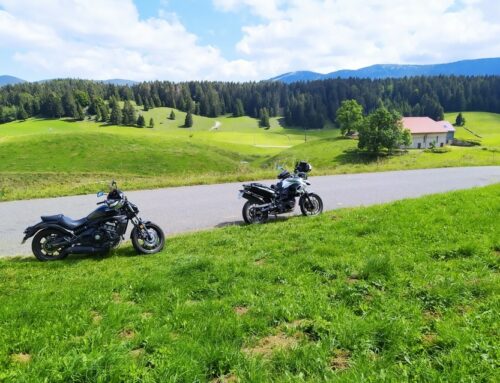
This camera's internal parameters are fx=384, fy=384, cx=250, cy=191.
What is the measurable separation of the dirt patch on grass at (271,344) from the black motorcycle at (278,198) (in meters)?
6.33

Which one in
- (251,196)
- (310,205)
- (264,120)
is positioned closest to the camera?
(251,196)

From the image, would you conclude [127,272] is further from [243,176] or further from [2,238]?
[243,176]

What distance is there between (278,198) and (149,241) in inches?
160

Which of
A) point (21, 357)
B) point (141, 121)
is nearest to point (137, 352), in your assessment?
point (21, 357)

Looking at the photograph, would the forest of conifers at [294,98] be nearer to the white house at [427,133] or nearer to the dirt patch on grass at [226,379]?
the white house at [427,133]

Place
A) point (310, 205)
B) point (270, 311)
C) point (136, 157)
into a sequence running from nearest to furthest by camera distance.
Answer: point (270, 311) → point (310, 205) → point (136, 157)

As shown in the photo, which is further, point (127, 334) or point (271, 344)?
point (127, 334)

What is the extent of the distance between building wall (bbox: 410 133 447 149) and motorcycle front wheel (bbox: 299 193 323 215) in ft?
368

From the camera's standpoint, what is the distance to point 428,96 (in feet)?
550

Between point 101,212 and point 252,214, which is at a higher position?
point 101,212

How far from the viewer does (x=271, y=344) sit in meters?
4.30

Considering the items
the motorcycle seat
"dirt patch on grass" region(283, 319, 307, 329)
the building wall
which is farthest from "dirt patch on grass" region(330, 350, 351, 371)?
the building wall

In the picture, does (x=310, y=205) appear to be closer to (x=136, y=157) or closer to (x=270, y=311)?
(x=270, y=311)

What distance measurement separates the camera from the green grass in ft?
12.2
